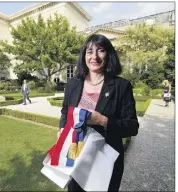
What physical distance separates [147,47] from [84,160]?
2499 centimetres

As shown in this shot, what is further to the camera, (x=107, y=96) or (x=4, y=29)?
(x=4, y=29)

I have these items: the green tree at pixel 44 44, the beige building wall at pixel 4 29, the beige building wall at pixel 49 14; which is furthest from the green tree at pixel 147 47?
the beige building wall at pixel 4 29

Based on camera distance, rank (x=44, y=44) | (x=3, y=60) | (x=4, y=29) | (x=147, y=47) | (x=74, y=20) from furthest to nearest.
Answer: (x=4, y=29) → (x=74, y=20) → (x=3, y=60) → (x=147, y=47) → (x=44, y=44)

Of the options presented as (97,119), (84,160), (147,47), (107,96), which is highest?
(147,47)

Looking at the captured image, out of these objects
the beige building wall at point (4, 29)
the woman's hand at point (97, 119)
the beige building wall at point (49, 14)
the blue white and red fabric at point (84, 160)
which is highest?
the beige building wall at point (49, 14)

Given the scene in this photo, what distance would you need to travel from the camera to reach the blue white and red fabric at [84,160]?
4.33 ft

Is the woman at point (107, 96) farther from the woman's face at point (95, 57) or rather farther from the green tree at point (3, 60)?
the green tree at point (3, 60)

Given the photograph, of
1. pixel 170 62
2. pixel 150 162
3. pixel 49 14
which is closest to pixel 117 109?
pixel 150 162

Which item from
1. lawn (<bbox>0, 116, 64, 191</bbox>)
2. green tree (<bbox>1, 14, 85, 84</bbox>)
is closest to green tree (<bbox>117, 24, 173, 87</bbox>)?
green tree (<bbox>1, 14, 85, 84</bbox>)

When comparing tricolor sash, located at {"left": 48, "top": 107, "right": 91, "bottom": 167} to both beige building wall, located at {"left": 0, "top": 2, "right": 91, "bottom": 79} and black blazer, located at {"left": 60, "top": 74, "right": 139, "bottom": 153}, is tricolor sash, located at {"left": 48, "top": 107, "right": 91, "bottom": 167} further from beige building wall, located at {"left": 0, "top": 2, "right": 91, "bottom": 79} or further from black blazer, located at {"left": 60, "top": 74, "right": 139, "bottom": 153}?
beige building wall, located at {"left": 0, "top": 2, "right": 91, "bottom": 79}

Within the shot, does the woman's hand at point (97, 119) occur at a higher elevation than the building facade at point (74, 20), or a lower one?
lower

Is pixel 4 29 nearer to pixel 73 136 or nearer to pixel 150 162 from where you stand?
pixel 150 162

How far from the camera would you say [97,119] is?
134 centimetres

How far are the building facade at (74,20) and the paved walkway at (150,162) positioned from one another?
24473 mm
